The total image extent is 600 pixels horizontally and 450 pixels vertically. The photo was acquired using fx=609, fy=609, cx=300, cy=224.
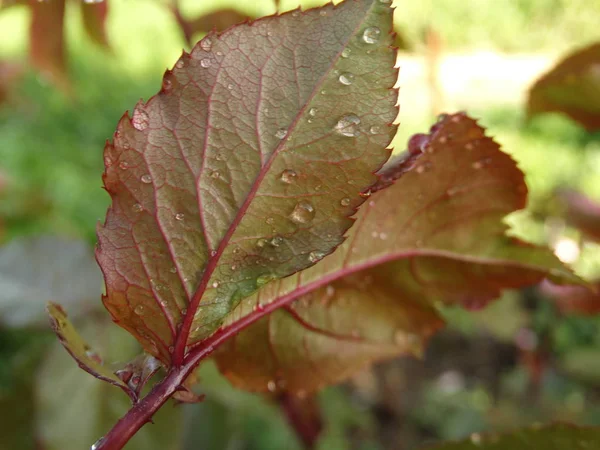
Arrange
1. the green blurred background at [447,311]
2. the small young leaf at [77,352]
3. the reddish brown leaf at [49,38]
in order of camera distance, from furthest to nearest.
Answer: the green blurred background at [447,311], the reddish brown leaf at [49,38], the small young leaf at [77,352]

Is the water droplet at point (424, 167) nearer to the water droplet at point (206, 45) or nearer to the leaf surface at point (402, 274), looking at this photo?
the leaf surface at point (402, 274)

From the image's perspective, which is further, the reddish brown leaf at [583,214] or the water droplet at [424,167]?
the reddish brown leaf at [583,214]

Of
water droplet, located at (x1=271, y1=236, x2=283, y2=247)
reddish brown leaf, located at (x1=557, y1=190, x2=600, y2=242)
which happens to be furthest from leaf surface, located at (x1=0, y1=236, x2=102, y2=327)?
reddish brown leaf, located at (x1=557, y1=190, x2=600, y2=242)

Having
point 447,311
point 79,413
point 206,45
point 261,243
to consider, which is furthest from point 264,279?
point 447,311

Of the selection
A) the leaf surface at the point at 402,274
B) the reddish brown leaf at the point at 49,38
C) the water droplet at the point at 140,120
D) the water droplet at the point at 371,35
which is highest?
the reddish brown leaf at the point at 49,38

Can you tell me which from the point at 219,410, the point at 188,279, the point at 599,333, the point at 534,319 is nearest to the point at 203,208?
the point at 188,279

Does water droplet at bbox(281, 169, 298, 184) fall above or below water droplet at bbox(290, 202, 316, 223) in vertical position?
above

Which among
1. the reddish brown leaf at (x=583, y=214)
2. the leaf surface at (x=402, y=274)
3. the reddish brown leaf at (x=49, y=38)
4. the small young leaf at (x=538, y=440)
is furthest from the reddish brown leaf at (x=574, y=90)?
the reddish brown leaf at (x=49, y=38)

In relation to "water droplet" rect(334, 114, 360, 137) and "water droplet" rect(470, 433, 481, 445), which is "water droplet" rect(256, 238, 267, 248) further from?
"water droplet" rect(470, 433, 481, 445)
